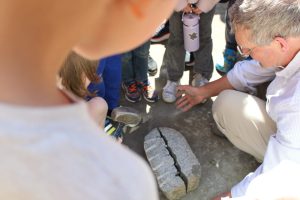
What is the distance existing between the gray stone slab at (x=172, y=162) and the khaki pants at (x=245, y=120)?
266 mm

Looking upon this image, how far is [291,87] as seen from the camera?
6.59ft

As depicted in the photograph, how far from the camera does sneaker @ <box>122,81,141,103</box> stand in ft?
9.59

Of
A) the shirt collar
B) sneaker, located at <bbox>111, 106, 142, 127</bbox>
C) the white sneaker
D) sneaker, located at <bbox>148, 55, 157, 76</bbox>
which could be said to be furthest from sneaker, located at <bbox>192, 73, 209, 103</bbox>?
A: the shirt collar

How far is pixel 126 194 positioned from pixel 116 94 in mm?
2084

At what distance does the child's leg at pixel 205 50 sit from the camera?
277cm

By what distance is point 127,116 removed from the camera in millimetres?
2643

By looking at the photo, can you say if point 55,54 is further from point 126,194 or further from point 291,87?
point 291,87

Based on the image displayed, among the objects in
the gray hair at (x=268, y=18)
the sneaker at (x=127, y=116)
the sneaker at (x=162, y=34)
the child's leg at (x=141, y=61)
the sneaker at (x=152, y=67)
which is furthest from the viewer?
the sneaker at (x=162, y=34)

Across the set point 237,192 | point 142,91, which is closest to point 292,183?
point 237,192

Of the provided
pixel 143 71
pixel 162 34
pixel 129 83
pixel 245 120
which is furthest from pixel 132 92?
pixel 245 120

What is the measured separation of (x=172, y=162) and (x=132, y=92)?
2.22 feet

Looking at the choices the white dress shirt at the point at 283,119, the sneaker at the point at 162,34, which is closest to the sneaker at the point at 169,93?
the sneaker at the point at 162,34

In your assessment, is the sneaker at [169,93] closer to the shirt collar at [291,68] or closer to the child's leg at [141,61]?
the child's leg at [141,61]

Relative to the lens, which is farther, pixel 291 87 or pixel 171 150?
pixel 171 150
